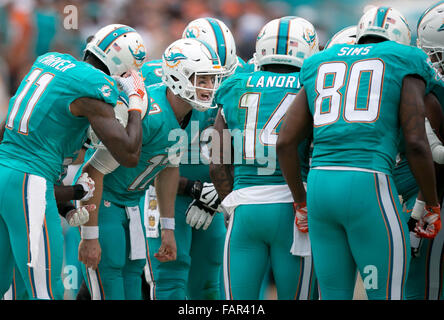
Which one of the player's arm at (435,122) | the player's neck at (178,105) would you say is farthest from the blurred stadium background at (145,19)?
the player's arm at (435,122)

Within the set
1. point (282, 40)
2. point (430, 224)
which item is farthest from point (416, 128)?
point (282, 40)

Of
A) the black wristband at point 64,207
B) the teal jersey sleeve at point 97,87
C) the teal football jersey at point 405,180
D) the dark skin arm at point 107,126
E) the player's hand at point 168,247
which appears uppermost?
the teal jersey sleeve at point 97,87

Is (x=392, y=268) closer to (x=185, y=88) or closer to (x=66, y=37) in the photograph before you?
(x=185, y=88)

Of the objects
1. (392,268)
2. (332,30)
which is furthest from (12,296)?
(332,30)

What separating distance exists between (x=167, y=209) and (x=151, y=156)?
0.41m

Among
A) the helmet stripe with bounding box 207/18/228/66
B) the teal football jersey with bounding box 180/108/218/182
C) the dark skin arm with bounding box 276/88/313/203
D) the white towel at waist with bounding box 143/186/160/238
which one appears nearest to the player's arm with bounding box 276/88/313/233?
the dark skin arm with bounding box 276/88/313/203

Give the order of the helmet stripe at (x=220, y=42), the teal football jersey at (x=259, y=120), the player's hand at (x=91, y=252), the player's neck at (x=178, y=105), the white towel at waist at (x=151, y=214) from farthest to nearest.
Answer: the helmet stripe at (x=220, y=42)
the white towel at waist at (x=151, y=214)
the player's neck at (x=178, y=105)
the player's hand at (x=91, y=252)
the teal football jersey at (x=259, y=120)

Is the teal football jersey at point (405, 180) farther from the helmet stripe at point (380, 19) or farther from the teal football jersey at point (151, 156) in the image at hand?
the teal football jersey at point (151, 156)

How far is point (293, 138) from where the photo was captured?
3783 millimetres

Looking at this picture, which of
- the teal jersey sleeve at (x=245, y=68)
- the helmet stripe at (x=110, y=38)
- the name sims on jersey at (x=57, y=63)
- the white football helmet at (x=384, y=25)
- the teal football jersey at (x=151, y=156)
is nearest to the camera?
the white football helmet at (x=384, y=25)

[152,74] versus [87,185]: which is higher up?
[152,74]

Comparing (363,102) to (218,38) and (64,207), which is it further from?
(218,38)

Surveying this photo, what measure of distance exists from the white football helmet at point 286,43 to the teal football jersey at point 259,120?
0.11 meters

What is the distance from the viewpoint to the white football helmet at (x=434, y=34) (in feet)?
13.6
